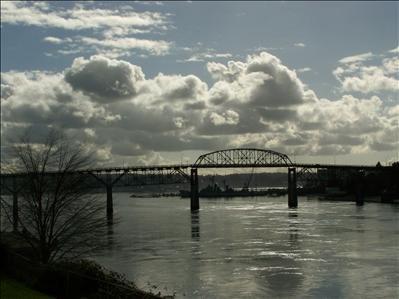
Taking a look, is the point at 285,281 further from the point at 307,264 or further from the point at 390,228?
the point at 390,228

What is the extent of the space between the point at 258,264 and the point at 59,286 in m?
26.3

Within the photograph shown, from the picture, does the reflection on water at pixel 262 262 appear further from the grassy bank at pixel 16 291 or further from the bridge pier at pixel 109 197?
the bridge pier at pixel 109 197

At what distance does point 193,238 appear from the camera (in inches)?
2739

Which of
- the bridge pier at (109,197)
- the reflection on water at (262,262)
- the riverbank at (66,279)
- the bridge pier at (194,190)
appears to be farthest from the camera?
the bridge pier at (194,190)

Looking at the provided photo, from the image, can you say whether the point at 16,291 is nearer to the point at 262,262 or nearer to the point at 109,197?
the point at 262,262

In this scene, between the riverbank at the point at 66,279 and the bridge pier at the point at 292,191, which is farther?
the bridge pier at the point at 292,191

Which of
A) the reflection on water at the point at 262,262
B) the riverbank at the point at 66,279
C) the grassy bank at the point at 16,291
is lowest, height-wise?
the reflection on water at the point at 262,262

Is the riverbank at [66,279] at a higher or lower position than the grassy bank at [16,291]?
A: higher

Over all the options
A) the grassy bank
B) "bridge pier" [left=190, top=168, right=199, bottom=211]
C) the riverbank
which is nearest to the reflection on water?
the riverbank

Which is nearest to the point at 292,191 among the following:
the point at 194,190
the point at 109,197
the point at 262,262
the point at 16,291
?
the point at 194,190

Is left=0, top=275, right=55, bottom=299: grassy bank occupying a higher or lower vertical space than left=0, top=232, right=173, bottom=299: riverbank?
lower

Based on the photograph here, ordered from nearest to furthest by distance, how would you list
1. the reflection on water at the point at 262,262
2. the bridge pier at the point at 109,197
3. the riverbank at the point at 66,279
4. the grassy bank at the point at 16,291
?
the riverbank at the point at 66,279 < the grassy bank at the point at 16,291 < the reflection on water at the point at 262,262 < the bridge pier at the point at 109,197

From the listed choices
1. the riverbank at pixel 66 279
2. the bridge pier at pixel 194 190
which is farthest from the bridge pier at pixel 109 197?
the riverbank at pixel 66 279

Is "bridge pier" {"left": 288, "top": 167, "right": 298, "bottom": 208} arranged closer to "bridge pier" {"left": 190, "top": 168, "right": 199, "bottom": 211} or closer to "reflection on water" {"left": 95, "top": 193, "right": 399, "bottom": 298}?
"bridge pier" {"left": 190, "top": 168, "right": 199, "bottom": 211}
